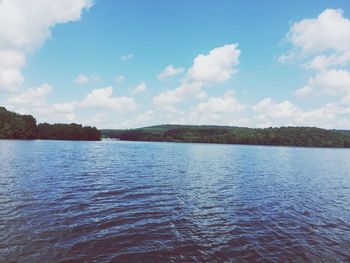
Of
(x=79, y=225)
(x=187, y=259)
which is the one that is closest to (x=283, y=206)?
(x=187, y=259)

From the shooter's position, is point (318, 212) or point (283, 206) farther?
point (283, 206)

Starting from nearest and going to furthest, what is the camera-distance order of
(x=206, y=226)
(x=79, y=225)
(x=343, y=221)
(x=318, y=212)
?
1. (x=79, y=225)
2. (x=206, y=226)
3. (x=343, y=221)
4. (x=318, y=212)

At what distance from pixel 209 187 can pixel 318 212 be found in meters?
12.6

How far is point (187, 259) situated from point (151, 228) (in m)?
4.63

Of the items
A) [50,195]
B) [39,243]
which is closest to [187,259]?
[39,243]

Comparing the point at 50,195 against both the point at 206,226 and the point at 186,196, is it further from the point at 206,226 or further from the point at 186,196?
the point at 206,226

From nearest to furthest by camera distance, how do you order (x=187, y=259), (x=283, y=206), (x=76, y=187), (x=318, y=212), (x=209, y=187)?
(x=187, y=259) < (x=318, y=212) < (x=283, y=206) < (x=76, y=187) < (x=209, y=187)

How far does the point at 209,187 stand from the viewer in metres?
33.6

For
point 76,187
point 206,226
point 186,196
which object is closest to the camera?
point 206,226

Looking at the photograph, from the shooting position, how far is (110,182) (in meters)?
34.1

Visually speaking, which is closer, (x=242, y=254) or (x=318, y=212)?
(x=242, y=254)

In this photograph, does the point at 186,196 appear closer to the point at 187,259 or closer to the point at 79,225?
the point at 79,225

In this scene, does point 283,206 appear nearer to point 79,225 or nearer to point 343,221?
point 343,221

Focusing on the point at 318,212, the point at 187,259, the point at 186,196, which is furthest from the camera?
the point at 186,196
